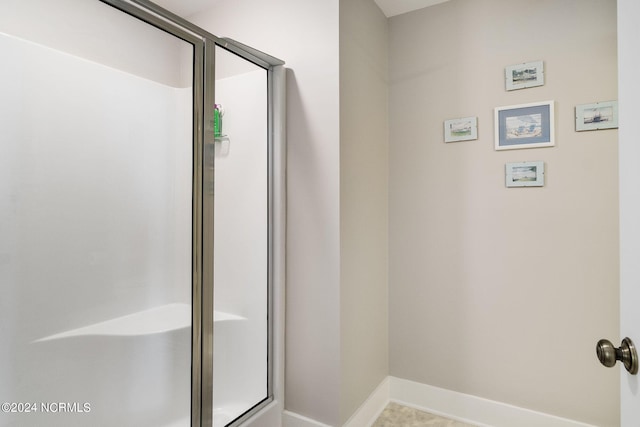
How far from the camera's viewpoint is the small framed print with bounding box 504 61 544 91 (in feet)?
6.33

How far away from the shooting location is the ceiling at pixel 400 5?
2199 millimetres

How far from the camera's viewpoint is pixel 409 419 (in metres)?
2.12

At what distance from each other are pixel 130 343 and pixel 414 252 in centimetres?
167

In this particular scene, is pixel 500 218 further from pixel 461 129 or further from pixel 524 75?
pixel 524 75

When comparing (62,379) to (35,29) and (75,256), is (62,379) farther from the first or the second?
(35,29)

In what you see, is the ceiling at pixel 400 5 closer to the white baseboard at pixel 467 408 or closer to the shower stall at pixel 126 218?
the shower stall at pixel 126 218

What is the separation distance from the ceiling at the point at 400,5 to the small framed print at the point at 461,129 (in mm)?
760

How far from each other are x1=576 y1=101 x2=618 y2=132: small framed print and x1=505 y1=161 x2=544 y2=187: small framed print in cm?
27

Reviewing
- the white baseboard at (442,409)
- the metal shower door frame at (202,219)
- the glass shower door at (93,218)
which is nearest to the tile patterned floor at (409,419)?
the white baseboard at (442,409)

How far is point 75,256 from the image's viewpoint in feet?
3.94

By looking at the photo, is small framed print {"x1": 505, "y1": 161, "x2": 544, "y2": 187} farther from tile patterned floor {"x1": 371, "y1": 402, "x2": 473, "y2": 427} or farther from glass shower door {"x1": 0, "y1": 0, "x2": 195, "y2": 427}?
glass shower door {"x1": 0, "y1": 0, "x2": 195, "y2": 427}

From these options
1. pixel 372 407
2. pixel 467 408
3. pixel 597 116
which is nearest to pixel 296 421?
pixel 372 407

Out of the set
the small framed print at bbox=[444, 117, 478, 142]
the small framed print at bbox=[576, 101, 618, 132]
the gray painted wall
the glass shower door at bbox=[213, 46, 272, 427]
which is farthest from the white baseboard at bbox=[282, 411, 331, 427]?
the small framed print at bbox=[576, 101, 618, 132]

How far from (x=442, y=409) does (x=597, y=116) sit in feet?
6.14
